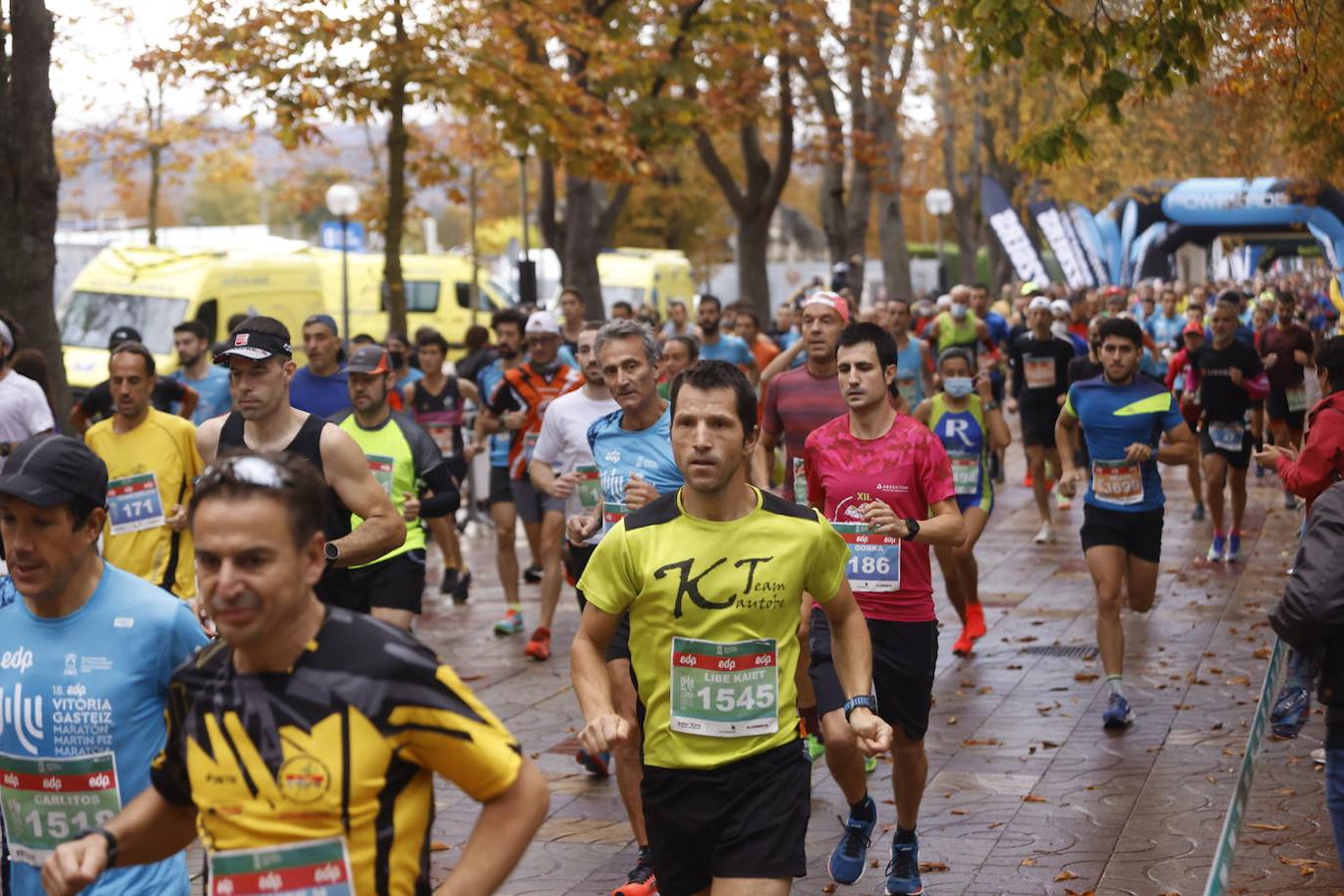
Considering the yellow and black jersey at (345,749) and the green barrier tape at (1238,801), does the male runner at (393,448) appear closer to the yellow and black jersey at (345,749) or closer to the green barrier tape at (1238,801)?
the green barrier tape at (1238,801)

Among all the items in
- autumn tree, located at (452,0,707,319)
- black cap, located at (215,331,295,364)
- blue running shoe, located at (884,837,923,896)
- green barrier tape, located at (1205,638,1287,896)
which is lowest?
blue running shoe, located at (884,837,923,896)

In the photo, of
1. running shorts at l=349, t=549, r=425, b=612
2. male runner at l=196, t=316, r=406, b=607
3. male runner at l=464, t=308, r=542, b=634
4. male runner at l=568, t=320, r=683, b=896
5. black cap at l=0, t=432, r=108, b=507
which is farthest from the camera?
male runner at l=464, t=308, r=542, b=634

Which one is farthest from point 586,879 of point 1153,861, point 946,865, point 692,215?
point 692,215

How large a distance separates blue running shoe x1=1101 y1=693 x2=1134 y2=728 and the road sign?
19164 millimetres

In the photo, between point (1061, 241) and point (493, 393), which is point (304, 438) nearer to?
point (493, 393)

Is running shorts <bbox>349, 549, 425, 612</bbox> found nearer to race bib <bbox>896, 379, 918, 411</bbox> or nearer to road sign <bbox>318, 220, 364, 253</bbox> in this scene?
race bib <bbox>896, 379, 918, 411</bbox>

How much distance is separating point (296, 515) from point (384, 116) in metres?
16.6

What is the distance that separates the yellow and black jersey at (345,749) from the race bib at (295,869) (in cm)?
2

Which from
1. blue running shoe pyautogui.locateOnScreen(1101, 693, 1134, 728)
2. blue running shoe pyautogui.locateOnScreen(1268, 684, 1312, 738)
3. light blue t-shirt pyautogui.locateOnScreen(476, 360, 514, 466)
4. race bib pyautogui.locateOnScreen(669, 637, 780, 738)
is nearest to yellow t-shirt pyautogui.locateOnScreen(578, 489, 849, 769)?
race bib pyautogui.locateOnScreen(669, 637, 780, 738)

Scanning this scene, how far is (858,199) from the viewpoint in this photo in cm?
2983

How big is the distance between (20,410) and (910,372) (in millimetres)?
7519

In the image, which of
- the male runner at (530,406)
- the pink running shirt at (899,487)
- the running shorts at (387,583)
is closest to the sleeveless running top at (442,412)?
the male runner at (530,406)

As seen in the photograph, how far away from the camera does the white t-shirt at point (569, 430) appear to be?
870 cm

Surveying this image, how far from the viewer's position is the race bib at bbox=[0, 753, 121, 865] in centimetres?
367
